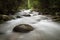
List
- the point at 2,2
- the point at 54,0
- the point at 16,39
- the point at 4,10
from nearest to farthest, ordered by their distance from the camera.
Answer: the point at 16,39 < the point at 2,2 < the point at 4,10 < the point at 54,0

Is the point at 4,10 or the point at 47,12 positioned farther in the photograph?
the point at 47,12

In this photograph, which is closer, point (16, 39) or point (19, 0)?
point (16, 39)

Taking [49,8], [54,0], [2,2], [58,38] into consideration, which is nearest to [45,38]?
[58,38]

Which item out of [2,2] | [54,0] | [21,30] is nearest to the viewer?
[21,30]

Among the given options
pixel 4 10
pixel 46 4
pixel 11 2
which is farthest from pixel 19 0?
pixel 46 4

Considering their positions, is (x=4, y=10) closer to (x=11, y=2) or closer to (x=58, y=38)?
(x=11, y=2)

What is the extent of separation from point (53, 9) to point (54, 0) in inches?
43.8

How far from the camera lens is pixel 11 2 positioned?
428 inches

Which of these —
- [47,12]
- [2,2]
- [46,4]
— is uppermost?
[2,2]

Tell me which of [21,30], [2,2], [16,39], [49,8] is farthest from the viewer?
[49,8]

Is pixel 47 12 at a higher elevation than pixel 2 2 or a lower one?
lower

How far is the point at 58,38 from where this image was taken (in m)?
4.52

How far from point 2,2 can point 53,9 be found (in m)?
5.59

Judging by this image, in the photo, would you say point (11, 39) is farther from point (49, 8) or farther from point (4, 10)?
point (49, 8)
